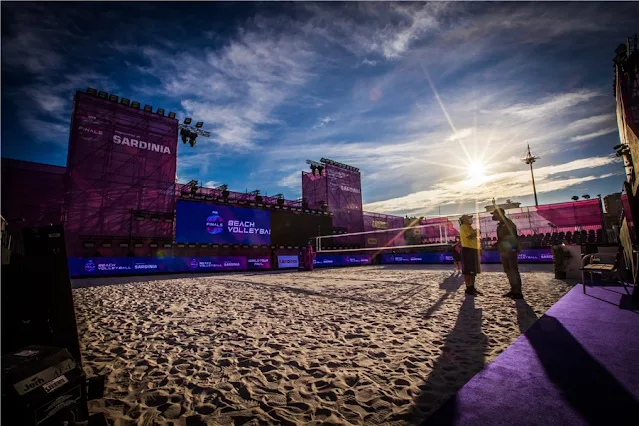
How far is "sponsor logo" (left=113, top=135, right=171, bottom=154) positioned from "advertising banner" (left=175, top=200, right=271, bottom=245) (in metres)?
5.77

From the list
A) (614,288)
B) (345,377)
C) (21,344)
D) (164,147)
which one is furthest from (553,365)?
(164,147)

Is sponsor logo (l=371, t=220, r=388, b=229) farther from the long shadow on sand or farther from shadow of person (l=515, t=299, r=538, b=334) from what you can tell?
the long shadow on sand

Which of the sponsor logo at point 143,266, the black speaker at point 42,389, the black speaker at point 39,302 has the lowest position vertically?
the sponsor logo at point 143,266

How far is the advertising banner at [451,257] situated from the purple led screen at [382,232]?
9.61 metres

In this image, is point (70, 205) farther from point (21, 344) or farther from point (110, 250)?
point (21, 344)

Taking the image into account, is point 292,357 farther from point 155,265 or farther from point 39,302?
point 155,265

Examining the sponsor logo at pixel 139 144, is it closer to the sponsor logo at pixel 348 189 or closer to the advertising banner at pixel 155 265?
the advertising banner at pixel 155 265

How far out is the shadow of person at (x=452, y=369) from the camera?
6.17ft

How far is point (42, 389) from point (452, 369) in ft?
9.74

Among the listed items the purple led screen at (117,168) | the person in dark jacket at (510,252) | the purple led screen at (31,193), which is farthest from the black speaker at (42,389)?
the purple led screen at (31,193)

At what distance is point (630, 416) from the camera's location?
5.55 ft

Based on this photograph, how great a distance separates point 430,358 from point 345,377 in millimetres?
996

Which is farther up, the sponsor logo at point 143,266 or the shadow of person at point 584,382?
the sponsor logo at point 143,266

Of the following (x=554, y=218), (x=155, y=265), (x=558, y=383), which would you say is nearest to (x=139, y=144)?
(x=155, y=265)
